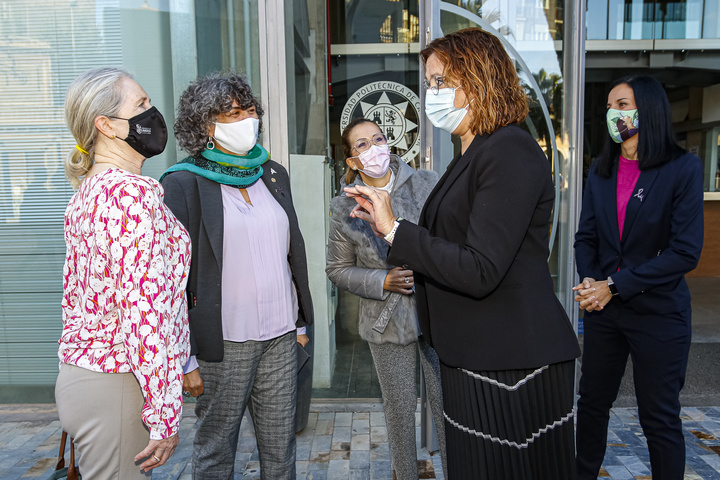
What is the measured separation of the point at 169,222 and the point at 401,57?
3395 mm

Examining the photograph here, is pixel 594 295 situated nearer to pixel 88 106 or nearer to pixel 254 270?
pixel 254 270

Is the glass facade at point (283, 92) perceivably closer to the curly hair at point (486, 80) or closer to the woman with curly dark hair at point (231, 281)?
the woman with curly dark hair at point (231, 281)

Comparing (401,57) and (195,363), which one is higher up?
(401,57)

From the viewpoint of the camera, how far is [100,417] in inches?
63.0

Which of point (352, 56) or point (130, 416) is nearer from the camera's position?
point (130, 416)

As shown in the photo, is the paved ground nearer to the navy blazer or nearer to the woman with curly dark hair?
the woman with curly dark hair

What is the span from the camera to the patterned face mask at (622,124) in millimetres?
2482

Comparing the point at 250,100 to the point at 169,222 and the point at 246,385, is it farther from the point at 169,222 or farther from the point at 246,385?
the point at 246,385

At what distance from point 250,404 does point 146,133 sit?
1.36 meters

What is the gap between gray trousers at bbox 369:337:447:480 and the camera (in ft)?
8.55

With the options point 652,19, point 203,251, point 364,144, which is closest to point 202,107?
point 203,251

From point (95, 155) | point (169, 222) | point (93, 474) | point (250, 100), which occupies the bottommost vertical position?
→ point (93, 474)

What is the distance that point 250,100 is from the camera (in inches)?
93.0

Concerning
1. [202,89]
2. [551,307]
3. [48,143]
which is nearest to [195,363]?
[202,89]
